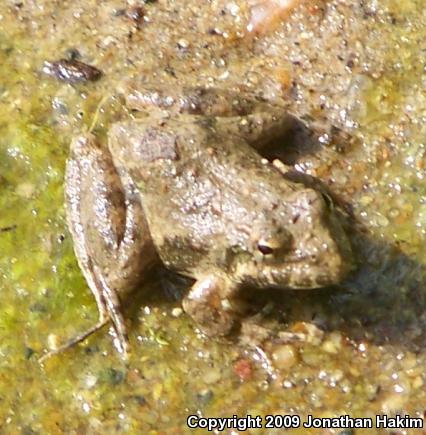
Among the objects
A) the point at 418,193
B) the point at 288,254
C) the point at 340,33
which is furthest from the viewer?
the point at 340,33

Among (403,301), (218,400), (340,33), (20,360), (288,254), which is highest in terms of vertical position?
(340,33)

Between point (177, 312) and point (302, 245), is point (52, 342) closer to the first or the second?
point (177, 312)

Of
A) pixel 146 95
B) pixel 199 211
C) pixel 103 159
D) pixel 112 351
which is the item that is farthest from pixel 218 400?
pixel 146 95

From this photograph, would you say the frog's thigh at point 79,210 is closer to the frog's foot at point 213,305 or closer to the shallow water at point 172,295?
the shallow water at point 172,295

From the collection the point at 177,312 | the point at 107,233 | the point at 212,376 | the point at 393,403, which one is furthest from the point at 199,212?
the point at 393,403

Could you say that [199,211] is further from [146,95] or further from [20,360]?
[20,360]

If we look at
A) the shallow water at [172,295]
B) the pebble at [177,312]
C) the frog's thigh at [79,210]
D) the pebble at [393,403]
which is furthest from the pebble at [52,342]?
the pebble at [393,403]

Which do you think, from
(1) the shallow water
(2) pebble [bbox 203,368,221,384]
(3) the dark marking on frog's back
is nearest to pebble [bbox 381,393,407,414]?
(1) the shallow water
